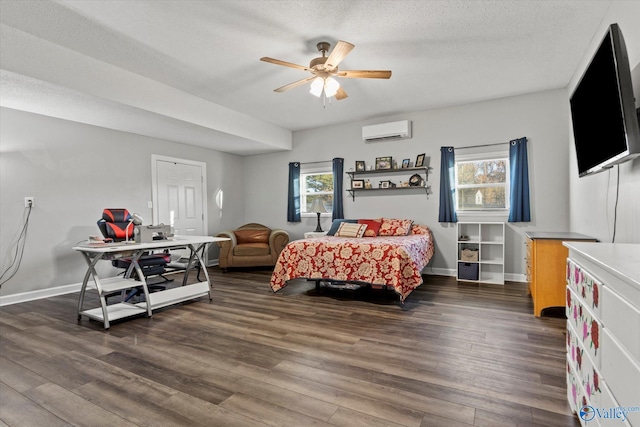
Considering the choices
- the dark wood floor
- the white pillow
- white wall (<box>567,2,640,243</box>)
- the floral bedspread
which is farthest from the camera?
the white pillow

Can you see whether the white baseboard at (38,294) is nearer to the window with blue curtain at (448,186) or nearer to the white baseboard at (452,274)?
the white baseboard at (452,274)

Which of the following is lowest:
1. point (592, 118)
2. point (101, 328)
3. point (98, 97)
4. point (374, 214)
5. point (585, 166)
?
point (101, 328)

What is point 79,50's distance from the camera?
3141 millimetres

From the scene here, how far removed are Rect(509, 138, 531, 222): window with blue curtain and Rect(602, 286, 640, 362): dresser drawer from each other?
12.7ft

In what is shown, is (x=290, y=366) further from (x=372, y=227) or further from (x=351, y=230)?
(x=372, y=227)

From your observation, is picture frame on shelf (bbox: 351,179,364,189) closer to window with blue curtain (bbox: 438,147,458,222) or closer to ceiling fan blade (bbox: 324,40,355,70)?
window with blue curtain (bbox: 438,147,458,222)

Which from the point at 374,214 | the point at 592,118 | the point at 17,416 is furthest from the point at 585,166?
the point at 17,416

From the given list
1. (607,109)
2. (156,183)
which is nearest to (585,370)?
(607,109)

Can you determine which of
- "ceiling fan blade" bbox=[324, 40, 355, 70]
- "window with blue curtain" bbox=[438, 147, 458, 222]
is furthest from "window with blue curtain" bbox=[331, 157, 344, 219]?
"ceiling fan blade" bbox=[324, 40, 355, 70]

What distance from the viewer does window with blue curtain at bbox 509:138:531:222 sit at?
4520 millimetres

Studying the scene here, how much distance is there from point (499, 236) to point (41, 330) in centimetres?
548

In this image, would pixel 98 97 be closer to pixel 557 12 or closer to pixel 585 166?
pixel 557 12

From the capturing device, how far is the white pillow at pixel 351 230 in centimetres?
498

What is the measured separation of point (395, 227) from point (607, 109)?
3262 mm
